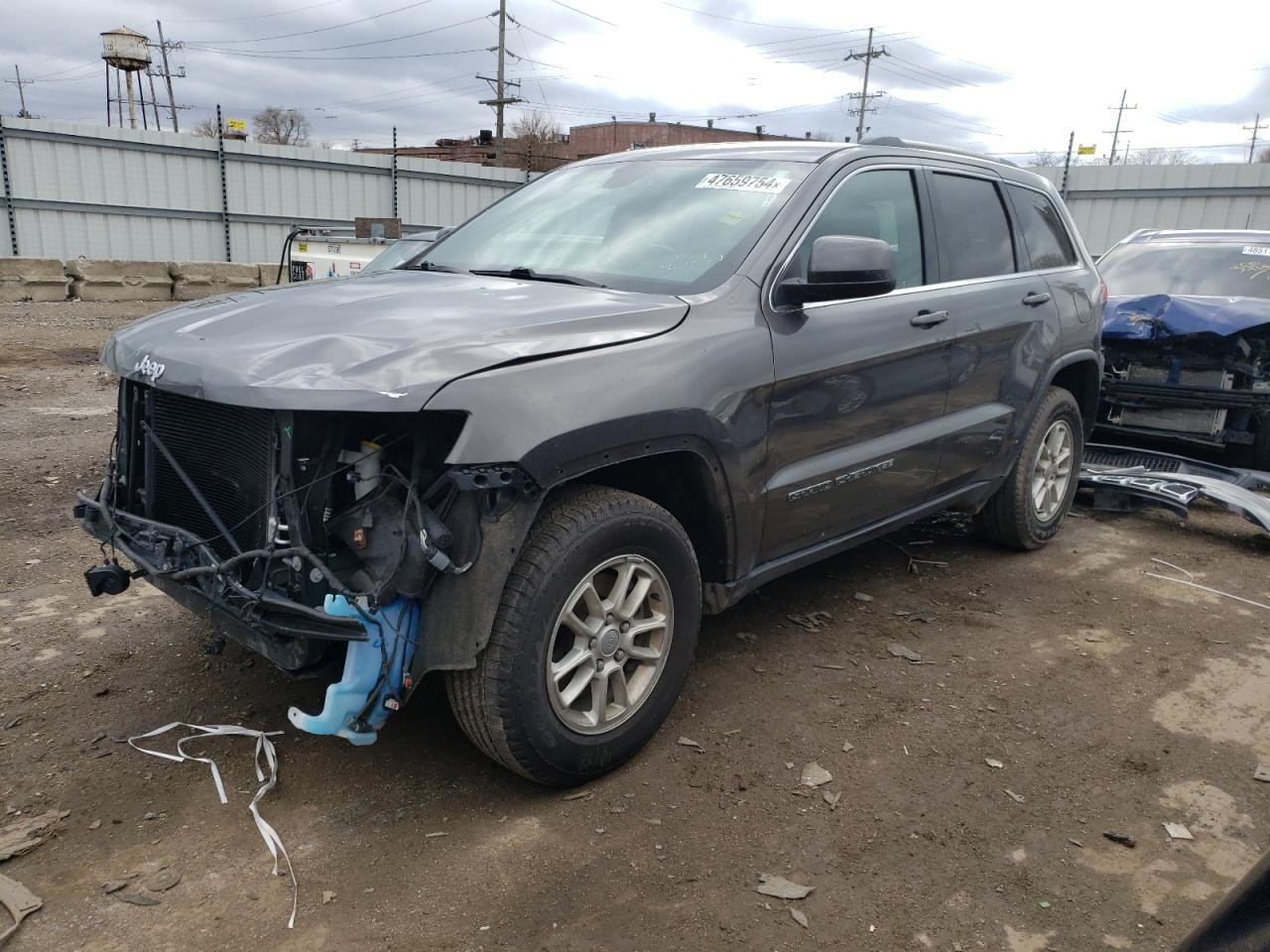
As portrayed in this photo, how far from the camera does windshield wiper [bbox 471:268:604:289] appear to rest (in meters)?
3.35

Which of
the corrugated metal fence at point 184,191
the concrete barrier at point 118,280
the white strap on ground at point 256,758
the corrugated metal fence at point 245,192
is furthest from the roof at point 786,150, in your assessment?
the corrugated metal fence at point 245,192

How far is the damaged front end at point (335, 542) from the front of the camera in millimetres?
2520

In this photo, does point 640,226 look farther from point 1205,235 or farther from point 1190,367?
point 1205,235

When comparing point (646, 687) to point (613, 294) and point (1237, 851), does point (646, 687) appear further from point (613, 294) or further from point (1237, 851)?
point (1237, 851)

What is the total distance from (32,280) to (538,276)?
15.4 meters

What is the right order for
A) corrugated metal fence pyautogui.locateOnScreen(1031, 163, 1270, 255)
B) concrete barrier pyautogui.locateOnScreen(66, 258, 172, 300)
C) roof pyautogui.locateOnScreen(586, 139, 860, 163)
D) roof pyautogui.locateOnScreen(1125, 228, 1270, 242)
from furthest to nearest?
1. corrugated metal fence pyautogui.locateOnScreen(1031, 163, 1270, 255)
2. concrete barrier pyautogui.locateOnScreen(66, 258, 172, 300)
3. roof pyautogui.locateOnScreen(1125, 228, 1270, 242)
4. roof pyautogui.locateOnScreen(586, 139, 860, 163)

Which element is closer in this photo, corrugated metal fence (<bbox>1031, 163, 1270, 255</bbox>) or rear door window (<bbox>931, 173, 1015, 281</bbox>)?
rear door window (<bbox>931, 173, 1015, 281</bbox>)

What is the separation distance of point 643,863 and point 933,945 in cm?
75

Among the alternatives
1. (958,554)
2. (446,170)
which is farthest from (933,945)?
(446,170)

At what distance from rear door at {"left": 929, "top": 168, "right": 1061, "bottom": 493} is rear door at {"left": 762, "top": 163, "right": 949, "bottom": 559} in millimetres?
131

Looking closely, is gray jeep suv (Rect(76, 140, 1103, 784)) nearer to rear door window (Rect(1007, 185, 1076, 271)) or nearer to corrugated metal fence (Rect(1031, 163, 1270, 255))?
rear door window (Rect(1007, 185, 1076, 271))

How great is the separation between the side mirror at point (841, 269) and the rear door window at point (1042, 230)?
193cm

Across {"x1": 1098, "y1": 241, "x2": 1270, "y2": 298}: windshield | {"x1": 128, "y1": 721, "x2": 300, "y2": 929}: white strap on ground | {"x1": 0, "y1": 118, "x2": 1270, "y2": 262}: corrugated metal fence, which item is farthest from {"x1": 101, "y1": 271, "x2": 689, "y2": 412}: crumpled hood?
{"x1": 0, "y1": 118, "x2": 1270, "y2": 262}: corrugated metal fence

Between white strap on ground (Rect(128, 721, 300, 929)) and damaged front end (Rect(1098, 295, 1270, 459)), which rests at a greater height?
damaged front end (Rect(1098, 295, 1270, 459))
